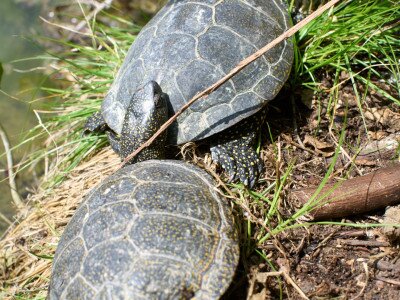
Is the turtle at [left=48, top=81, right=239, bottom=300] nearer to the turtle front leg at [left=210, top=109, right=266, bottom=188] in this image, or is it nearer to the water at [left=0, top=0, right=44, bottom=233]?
the turtle front leg at [left=210, top=109, right=266, bottom=188]

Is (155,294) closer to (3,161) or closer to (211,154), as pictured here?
(211,154)

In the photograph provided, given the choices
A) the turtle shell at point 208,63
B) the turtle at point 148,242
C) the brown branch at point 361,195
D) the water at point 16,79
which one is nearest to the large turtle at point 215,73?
the turtle shell at point 208,63

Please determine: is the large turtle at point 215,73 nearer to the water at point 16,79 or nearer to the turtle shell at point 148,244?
the turtle shell at point 148,244

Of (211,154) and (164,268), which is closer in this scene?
(164,268)

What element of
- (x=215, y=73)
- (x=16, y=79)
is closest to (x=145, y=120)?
(x=215, y=73)

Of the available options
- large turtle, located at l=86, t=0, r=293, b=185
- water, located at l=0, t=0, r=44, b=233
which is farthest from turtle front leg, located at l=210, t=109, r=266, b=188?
water, located at l=0, t=0, r=44, b=233

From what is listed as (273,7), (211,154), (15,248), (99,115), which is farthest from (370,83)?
(15,248)
